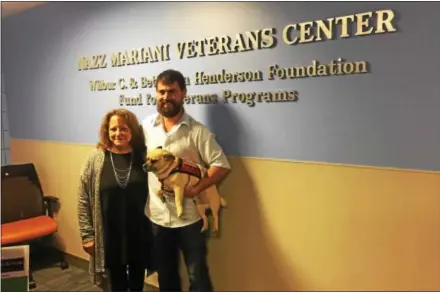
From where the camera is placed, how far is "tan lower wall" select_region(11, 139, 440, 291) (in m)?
1.43

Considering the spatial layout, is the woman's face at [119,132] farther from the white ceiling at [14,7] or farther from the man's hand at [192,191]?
the white ceiling at [14,7]

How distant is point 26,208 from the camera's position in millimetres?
1974

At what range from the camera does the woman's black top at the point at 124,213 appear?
4.79ft

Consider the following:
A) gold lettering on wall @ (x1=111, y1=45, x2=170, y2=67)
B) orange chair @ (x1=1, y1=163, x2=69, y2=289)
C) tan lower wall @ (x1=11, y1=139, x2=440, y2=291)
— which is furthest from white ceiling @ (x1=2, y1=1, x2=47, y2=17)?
orange chair @ (x1=1, y1=163, x2=69, y2=289)

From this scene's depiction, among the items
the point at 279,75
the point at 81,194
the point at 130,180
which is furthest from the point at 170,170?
the point at 279,75

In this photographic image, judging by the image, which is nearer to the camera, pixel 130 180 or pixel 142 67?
pixel 130 180

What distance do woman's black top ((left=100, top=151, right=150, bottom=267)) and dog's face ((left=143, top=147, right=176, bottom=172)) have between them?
0.03 m

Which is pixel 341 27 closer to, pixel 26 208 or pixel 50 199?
pixel 50 199

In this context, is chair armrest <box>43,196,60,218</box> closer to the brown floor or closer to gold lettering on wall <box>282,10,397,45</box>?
the brown floor

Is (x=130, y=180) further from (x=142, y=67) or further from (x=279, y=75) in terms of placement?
(x=279, y=75)

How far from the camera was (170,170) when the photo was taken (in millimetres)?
1642

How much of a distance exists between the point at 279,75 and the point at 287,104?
138 mm

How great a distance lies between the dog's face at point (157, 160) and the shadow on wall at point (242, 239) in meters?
0.36

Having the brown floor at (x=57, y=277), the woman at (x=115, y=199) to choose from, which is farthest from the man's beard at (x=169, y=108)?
the brown floor at (x=57, y=277)
